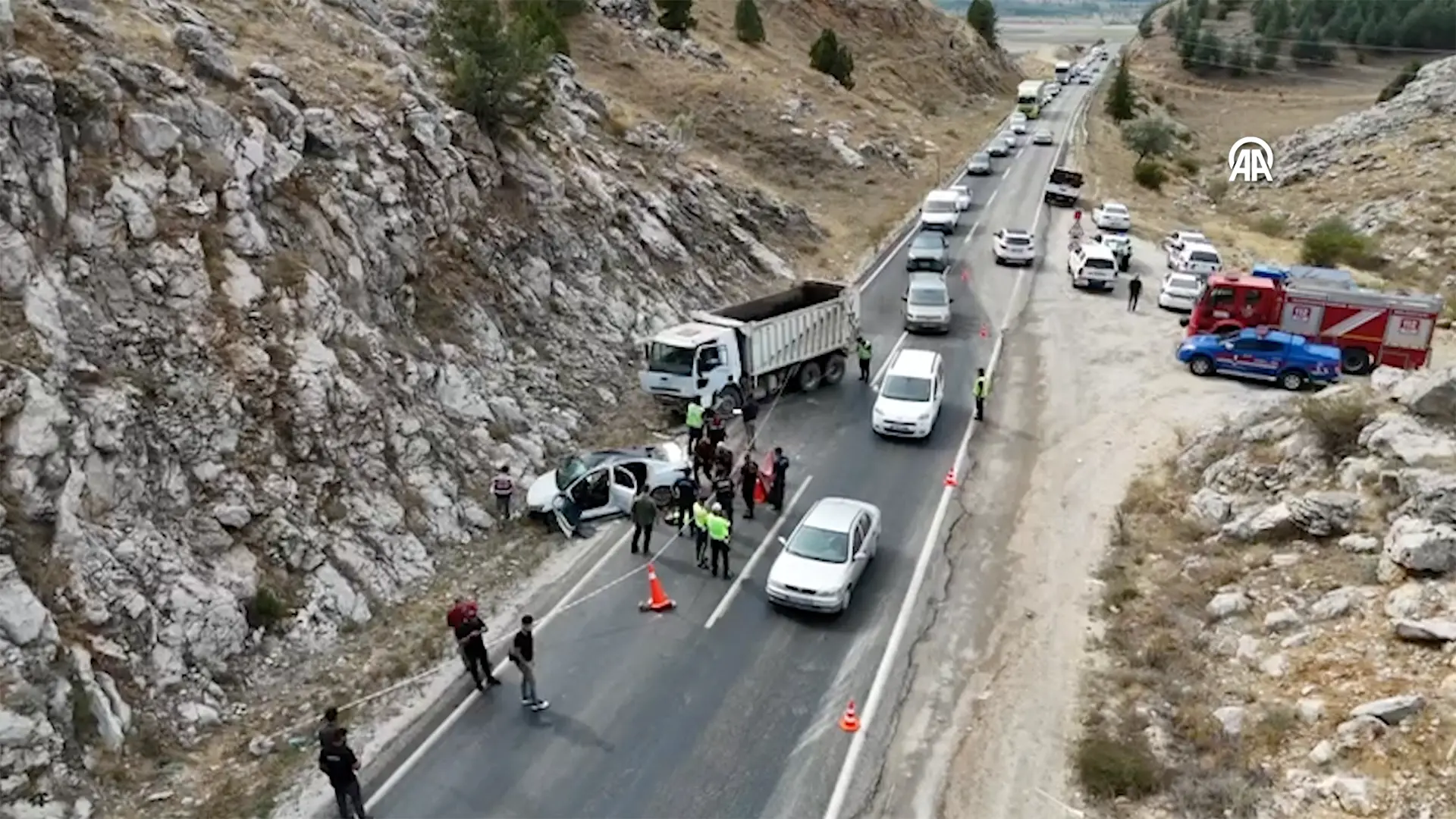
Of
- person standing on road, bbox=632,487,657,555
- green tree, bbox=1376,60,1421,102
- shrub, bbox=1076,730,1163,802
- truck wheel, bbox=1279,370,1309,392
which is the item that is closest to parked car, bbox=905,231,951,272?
truck wheel, bbox=1279,370,1309,392

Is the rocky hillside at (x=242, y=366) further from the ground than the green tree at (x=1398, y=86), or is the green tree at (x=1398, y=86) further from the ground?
the rocky hillside at (x=242, y=366)

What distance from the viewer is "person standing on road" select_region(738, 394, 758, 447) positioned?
2516 centimetres

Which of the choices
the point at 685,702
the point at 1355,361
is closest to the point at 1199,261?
the point at 1355,361

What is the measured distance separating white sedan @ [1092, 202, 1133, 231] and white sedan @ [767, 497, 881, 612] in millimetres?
34362

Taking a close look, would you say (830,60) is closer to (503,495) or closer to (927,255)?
(927,255)

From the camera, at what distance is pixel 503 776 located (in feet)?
46.5

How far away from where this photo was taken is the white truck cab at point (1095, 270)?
39.8 meters

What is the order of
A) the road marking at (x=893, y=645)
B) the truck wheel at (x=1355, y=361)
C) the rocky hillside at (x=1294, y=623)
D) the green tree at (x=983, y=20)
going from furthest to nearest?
1. the green tree at (x=983, y=20)
2. the truck wheel at (x=1355, y=361)
3. the road marking at (x=893, y=645)
4. the rocky hillside at (x=1294, y=623)

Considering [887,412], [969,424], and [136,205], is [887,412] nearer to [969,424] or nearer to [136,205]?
[969,424]

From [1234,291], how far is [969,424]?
450 inches

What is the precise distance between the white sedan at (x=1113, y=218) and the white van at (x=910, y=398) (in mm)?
25332

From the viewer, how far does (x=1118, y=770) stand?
13.7m

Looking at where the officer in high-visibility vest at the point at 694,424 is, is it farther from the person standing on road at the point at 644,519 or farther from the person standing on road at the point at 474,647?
the person standing on road at the point at 474,647

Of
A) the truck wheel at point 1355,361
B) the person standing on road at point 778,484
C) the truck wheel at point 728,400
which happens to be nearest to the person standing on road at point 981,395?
the truck wheel at point 728,400
